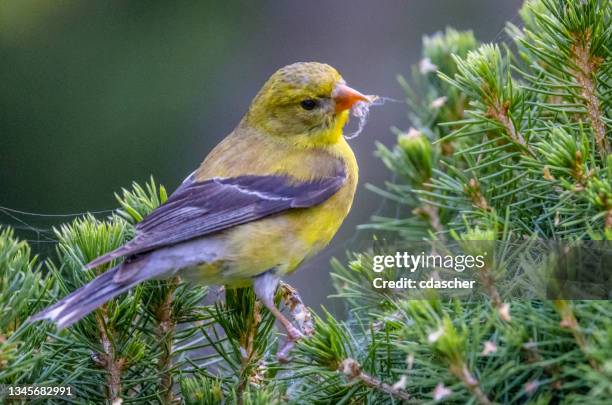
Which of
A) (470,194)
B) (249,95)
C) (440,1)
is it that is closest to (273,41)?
(249,95)

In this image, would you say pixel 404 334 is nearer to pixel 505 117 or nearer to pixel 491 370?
pixel 491 370

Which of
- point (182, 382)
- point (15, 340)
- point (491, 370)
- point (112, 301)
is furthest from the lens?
point (112, 301)

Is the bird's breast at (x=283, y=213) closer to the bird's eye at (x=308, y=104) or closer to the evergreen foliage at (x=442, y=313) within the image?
the bird's eye at (x=308, y=104)

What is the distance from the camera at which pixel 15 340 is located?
2.11m

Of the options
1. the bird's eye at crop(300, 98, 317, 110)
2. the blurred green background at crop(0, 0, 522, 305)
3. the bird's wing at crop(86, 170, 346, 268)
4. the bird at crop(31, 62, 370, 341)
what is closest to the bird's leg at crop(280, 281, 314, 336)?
the bird at crop(31, 62, 370, 341)

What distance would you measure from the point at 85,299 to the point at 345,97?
1.73 m

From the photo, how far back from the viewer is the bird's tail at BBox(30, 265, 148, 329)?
2207 millimetres

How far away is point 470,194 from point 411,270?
15.2 inches

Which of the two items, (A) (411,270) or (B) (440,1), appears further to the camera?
(B) (440,1)

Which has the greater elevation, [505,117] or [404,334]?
[505,117]

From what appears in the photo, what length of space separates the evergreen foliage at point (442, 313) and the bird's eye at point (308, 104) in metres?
0.84

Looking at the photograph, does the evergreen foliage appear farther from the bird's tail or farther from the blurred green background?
the blurred green background

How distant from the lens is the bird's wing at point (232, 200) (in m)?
3.15

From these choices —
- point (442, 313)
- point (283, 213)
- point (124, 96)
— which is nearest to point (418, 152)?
point (283, 213)
